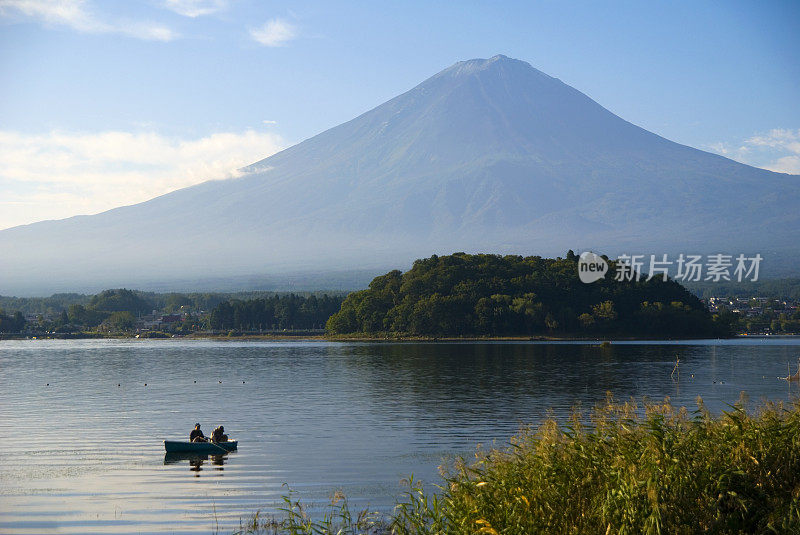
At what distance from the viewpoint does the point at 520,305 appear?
13012cm

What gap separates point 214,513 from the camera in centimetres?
2372

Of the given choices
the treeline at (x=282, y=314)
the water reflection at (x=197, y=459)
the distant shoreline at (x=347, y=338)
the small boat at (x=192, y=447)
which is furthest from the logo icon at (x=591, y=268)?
the water reflection at (x=197, y=459)

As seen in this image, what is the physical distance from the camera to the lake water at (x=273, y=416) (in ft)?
84.5

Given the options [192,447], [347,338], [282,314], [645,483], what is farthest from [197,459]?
[282,314]

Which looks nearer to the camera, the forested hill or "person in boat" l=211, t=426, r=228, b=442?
"person in boat" l=211, t=426, r=228, b=442

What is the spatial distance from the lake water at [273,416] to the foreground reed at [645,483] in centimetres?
689

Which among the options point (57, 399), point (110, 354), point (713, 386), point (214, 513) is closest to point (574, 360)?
point (713, 386)

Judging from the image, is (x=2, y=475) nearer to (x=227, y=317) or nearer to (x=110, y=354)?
(x=110, y=354)

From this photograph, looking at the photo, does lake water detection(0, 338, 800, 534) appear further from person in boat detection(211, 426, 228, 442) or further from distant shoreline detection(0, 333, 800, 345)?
distant shoreline detection(0, 333, 800, 345)

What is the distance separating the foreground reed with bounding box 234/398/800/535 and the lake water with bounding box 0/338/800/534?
689 centimetres

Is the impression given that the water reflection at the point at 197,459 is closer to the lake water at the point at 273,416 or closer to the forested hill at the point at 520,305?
the lake water at the point at 273,416

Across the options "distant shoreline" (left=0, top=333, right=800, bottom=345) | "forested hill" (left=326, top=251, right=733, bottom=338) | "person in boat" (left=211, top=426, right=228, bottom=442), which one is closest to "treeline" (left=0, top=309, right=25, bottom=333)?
"distant shoreline" (left=0, top=333, right=800, bottom=345)

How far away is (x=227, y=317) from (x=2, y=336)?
4537 centimetres

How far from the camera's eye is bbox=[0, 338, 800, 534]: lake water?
25766 mm
